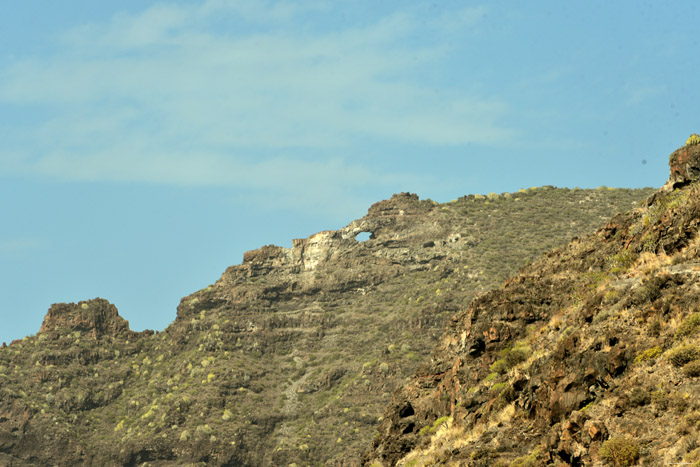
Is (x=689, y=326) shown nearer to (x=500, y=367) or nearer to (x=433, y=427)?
(x=500, y=367)

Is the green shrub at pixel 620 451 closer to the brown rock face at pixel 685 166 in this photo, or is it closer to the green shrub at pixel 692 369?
the green shrub at pixel 692 369

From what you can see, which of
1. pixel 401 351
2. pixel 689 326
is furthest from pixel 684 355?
pixel 401 351

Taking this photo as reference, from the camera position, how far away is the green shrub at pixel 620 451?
23312 mm

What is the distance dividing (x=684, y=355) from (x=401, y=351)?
11445 centimetres

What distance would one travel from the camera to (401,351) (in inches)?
5472

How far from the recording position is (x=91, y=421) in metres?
147

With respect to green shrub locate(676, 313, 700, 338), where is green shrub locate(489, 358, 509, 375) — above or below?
above

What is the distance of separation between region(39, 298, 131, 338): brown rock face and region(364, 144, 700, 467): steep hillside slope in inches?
4849

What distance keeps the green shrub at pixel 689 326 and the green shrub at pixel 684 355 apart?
3.59 ft

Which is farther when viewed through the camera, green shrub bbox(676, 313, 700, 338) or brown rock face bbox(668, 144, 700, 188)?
brown rock face bbox(668, 144, 700, 188)

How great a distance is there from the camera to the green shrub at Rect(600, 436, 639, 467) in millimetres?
23312

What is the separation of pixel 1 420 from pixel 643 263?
12713 cm

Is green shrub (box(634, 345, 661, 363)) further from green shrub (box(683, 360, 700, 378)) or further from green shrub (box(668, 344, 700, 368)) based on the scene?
green shrub (box(683, 360, 700, 378))

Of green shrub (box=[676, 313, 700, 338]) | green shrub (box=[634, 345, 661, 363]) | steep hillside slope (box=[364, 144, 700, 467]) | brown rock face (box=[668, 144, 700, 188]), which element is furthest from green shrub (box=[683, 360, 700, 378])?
brown rock face (box=[668, 144, 700, 188])
